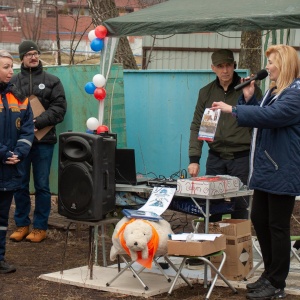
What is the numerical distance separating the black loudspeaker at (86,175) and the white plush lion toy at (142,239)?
415 mm

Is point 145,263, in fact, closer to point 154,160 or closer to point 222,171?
point 222,171

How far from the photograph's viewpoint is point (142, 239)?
5.48m

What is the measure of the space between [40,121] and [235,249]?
2483 millimetres

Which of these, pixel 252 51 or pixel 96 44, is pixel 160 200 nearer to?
pixel 96 44

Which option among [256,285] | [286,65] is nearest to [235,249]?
[256,285]

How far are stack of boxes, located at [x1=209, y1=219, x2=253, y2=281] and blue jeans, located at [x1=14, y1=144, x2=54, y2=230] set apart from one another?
2.16 metres

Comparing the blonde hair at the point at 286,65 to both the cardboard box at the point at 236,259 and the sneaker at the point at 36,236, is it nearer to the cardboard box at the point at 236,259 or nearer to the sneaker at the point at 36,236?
the cardboard box at the point at 236,259

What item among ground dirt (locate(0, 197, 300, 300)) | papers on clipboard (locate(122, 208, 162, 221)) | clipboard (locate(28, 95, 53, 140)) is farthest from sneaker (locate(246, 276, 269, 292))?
clipboard (locate(28, 95, 53, 140))

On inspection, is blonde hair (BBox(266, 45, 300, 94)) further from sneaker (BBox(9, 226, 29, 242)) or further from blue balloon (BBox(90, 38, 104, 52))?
sneaker (BBox(9, 226, 29, 242))

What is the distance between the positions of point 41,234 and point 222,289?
2445 mm

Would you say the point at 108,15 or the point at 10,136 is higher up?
the point at 108,15

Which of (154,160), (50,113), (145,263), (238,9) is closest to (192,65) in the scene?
(154,160)

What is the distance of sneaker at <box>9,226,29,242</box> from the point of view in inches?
306

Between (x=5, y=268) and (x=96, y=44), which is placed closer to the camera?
(x=5, y=268)
